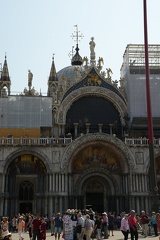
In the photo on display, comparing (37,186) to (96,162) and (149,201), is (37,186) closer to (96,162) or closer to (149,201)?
(96,162)

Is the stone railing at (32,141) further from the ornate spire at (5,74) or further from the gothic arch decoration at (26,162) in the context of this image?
the ornate spire at (5,74)

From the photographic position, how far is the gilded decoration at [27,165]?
1324 inches

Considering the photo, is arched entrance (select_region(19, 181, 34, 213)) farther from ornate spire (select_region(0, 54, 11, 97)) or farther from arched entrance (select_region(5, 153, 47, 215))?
ornate spire (select_region(0, 54, 11, 97))

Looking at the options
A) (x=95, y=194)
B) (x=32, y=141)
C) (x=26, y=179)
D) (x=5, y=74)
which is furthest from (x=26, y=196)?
(x=5, y=74)

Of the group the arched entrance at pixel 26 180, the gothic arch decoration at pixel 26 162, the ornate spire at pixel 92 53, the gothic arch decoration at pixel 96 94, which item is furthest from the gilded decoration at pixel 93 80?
the arched entrance at pixel 26 180

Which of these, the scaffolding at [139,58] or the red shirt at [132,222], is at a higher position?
the scaffolding at [139,58]

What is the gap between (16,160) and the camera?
3359 cm

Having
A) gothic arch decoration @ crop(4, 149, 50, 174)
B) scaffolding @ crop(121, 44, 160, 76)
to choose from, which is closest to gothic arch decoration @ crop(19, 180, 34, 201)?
gothic arch decoration @ crop(4, 149, 50, 174)

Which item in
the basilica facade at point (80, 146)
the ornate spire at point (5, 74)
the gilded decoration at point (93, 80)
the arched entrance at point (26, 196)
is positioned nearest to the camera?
the basilica facade at point (80, 146)

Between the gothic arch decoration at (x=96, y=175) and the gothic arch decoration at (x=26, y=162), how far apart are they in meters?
3.41

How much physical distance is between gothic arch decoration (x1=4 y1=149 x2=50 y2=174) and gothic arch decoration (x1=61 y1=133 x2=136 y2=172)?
6.69 feet

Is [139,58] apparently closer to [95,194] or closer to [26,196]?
[95,194]

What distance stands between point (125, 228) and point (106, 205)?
58.3ft

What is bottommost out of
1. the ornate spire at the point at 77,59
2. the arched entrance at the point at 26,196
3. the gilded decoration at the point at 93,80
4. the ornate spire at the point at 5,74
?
the arched entrance at the point at 26,196
